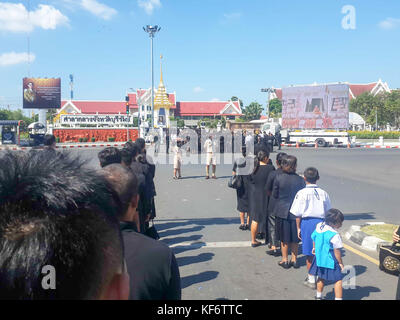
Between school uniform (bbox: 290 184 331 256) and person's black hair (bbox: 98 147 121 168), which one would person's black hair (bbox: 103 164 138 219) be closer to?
person's black hair (bbox: 98 147 121 168)

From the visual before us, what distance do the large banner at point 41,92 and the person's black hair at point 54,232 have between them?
46.2 metres

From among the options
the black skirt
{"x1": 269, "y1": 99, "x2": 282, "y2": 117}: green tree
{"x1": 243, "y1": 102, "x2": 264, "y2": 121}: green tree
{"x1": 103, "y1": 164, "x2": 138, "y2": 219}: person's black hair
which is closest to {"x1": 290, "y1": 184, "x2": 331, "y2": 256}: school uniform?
the black skirt

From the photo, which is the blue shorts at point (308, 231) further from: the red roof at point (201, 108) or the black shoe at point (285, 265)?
the red roof at point (201, 108)

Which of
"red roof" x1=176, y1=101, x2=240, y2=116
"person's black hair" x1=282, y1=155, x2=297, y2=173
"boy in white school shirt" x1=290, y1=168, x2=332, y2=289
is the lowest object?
"boy in white school shirt" x1=290, y1=168, x2=332, y2=289

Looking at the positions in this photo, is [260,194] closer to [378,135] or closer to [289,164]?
[289,164]

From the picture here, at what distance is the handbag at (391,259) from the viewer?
4.48 metres

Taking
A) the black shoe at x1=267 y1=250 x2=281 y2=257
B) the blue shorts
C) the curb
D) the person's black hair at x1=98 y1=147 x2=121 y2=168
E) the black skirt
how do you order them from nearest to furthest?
1. the person's black hair at x1=98 y1=147 x2=121 y2=168
2. the blue shorts
3. the black skirt
4. the black shoe at x1=267 y1=250 x2=281 y2=257
5. the curb

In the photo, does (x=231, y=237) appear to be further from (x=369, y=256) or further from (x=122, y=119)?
(x=122, y=119)

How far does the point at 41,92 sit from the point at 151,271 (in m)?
46.0

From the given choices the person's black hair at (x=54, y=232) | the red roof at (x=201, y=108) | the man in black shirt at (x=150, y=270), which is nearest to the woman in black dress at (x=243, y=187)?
the man in black shirt at (x=150, y=270)

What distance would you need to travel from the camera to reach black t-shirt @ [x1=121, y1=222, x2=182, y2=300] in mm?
1717

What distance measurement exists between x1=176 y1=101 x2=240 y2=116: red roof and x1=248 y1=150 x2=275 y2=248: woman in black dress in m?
70.0

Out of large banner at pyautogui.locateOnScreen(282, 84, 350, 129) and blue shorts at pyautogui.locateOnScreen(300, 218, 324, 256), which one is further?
large banner at pyautogui.locateOnScreen(282, 84, 350, 129)

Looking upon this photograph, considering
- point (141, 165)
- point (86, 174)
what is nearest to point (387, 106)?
point (141, 165)
